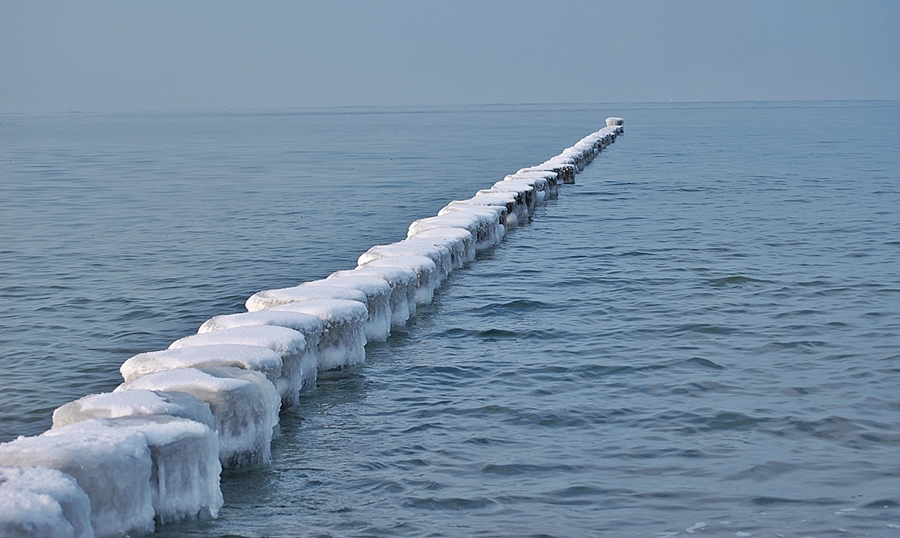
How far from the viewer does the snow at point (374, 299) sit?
418 inches

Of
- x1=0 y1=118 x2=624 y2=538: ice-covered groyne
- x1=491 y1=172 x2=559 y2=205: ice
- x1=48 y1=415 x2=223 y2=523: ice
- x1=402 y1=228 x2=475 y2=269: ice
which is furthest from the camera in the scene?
x1=491 y1=172 x2=559 y2=205: ice

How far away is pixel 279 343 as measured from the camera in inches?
325

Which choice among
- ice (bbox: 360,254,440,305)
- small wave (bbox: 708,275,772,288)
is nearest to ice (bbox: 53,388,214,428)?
ice (bbox: 360,254,440,305)

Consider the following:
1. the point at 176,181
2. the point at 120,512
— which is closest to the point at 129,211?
the point at 176,181

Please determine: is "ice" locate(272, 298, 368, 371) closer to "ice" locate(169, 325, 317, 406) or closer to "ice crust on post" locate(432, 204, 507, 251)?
"ice" locate(169, 325, 317, 406)

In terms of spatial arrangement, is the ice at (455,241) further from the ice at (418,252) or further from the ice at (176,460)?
the ice at (176,460)

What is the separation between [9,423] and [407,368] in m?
3.53

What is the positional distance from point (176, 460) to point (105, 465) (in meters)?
0.60

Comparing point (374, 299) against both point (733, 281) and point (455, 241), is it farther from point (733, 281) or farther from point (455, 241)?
point (733, 281)

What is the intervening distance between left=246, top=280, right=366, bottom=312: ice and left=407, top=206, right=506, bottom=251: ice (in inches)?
222

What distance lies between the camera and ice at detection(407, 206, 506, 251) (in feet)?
53.2

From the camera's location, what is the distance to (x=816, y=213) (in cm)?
2225

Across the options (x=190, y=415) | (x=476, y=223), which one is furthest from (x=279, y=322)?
(x=476, y=223)

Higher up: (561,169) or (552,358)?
(561,169)
